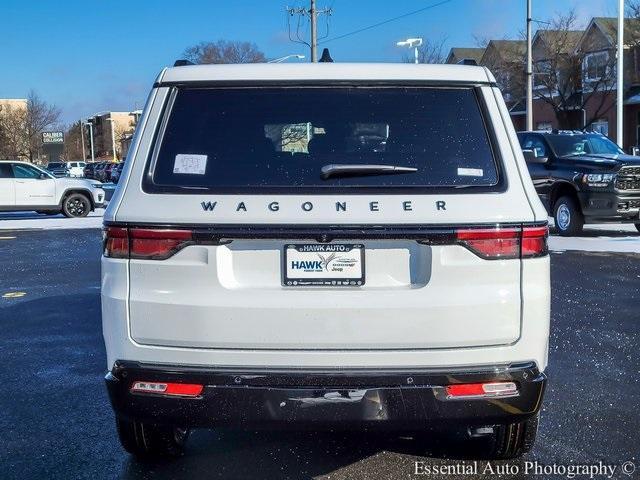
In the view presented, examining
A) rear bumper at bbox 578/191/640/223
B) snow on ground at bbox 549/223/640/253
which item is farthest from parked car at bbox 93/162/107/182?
rear bumper at bbox 578/191/640/223

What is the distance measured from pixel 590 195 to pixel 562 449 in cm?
944

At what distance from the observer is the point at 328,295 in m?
→ 3.01

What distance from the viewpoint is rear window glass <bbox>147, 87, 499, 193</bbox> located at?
314 centimetres

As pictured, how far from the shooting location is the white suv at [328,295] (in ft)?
9.84

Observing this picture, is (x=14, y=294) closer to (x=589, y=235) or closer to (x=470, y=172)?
(x=470, y=172)

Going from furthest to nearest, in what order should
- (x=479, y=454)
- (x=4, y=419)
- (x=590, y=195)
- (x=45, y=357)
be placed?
(x=590, y=195)
(x=45, y=357)
(x=4, y=419)
(x=479, y=454)

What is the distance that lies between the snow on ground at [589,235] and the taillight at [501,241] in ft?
29.3

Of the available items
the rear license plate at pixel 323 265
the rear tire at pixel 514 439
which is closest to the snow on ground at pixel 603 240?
the rear tire at pixel 514 439

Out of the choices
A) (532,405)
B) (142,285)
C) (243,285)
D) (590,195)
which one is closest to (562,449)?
(532,405)

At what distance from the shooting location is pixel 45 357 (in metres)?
5.92

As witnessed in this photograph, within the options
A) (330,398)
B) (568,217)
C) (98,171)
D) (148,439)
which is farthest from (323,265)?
(98,171)

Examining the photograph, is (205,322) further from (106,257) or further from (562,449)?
(562,449)
